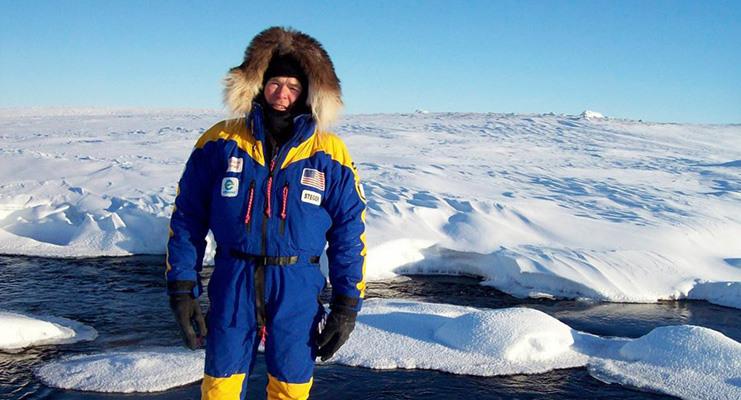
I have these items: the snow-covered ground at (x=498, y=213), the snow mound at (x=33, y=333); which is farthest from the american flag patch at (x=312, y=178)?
the snow-covered ground at (x=498, y=213)

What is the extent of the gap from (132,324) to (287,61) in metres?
3.76

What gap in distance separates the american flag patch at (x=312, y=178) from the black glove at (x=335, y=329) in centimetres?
49

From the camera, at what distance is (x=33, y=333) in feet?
16.0

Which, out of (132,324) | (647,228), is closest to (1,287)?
(132,324)

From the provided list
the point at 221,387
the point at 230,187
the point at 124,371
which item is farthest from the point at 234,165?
the point at 124,371

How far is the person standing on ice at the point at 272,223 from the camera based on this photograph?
7.47 feet

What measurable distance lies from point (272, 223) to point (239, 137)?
350 millimetres

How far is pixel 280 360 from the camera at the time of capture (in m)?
2.33

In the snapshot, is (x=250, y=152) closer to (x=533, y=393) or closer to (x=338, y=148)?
(x=338, y=148)

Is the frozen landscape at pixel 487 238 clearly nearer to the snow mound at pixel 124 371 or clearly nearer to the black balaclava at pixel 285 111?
the snow mound at pixel 124 371

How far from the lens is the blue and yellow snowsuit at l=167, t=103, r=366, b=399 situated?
2271mm

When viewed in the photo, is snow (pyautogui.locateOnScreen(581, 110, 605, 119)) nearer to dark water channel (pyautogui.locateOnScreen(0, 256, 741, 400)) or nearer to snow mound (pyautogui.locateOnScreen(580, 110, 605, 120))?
snow mound (pyautogui.locateOnScreen(580, 110, 605, 120))

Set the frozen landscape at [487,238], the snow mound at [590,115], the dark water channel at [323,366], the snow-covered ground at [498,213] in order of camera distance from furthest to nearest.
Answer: the snow mound at [590,115], the snow-covered ground at [498,213], the frozen landscape at [487,238], the dark water channel at [323,366]

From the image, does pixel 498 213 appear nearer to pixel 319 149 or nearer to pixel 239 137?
pixel 319 149
